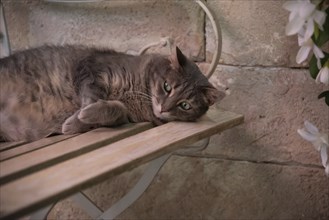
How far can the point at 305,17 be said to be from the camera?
934 mm

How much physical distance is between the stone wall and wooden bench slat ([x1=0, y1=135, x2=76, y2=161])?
545mm

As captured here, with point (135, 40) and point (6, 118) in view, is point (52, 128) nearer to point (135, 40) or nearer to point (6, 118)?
point (6, 118)

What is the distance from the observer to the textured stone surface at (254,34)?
4.41ft

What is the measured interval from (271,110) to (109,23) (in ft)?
2.13

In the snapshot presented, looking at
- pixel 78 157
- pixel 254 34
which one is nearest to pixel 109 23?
pixel 254 34

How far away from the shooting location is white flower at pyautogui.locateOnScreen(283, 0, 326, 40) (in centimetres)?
93

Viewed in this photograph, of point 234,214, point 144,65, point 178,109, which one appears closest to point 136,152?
point 178,109

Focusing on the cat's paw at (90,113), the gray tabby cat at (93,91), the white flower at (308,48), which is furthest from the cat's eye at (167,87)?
the white flower at (308,48)

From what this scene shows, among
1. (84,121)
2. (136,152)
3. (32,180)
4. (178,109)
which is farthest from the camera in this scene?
(178,109)

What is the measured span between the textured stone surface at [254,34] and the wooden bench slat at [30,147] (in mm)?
617

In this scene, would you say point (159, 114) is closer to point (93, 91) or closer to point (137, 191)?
point (93, 91)

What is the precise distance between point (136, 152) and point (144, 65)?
0.42m

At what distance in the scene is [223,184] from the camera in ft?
5.10

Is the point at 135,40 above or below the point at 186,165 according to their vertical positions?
above
